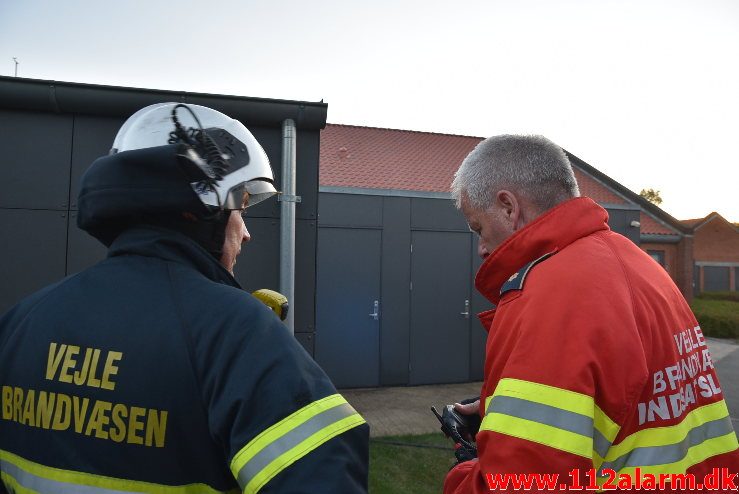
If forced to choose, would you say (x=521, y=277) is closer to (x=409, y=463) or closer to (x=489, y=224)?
(x=489, y=224)

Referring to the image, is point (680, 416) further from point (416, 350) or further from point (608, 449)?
point (416, 350)

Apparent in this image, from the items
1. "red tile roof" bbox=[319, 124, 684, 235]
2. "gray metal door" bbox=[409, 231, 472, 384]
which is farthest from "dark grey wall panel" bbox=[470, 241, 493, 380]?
"red tile roof" bbox=[319, 124, 684, 235]

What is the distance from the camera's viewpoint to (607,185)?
55.0 feet

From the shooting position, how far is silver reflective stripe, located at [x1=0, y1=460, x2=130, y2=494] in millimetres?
869

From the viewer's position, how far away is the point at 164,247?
3.34 feet

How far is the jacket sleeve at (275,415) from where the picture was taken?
2.54 ft

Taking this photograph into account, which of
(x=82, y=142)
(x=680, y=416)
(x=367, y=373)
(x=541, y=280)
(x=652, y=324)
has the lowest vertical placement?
(x=367, y=373)

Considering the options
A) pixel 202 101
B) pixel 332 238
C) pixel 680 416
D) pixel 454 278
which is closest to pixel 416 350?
pixel 454 278

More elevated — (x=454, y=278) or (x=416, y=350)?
(x=454, y=278)

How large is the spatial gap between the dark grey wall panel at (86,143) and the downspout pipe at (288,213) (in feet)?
3.77

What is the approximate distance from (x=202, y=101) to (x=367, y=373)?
6.09m

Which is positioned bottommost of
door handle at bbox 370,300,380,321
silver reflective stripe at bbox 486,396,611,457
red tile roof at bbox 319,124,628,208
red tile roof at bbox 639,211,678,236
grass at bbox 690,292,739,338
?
grass at bbox 690,292,739,338

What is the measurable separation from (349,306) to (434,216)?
2.30m

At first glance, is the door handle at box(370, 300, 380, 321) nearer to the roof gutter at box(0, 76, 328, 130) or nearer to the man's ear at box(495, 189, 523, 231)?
the roof gutter at box(0, 76, 328, 130)
